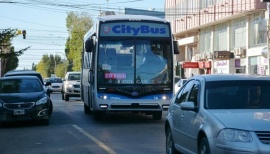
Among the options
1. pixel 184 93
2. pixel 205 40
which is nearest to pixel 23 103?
pixel 184 93

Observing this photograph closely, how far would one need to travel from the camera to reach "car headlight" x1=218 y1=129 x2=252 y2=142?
7.12 metres

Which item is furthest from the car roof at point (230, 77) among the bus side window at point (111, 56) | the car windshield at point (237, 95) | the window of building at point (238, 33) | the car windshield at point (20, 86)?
the window of building at point (238, 33)

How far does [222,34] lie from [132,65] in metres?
34.2

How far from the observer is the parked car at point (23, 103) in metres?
16.2

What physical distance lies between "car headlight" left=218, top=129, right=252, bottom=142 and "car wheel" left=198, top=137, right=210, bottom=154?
395 millimetres

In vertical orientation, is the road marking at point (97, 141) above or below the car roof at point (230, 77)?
below

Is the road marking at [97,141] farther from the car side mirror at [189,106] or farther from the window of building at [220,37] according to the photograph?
the window of building at [220,37]

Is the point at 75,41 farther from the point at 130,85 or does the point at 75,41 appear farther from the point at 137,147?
the point at 137,147

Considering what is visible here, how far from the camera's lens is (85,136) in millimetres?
14078

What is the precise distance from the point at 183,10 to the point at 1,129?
46.5 m

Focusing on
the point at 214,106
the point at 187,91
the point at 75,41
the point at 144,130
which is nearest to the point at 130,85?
the point at 144,130

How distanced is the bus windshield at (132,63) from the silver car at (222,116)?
7332 millimetres

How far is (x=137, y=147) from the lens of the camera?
1189 cm

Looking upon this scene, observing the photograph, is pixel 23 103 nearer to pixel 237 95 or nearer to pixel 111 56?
pixel 111 56
